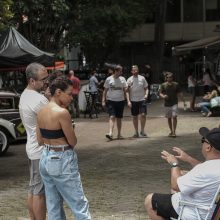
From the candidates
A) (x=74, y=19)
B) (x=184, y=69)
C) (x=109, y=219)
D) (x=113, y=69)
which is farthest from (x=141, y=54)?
(x=109, y=219)

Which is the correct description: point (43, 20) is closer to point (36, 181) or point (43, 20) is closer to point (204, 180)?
point (36, 181)

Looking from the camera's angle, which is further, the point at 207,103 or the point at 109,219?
the point at 207,103

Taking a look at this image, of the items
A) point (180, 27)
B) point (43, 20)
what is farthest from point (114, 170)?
point (180, 27)

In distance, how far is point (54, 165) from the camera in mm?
5438

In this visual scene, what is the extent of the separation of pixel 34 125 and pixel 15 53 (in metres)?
5.12

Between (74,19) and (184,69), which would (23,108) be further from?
(184,69)

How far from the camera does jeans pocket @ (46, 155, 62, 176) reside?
17.8 ft

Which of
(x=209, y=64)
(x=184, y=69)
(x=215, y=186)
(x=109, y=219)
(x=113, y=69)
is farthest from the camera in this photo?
(x=184, y=69)

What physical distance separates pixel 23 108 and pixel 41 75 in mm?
403

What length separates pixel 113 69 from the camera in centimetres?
1439

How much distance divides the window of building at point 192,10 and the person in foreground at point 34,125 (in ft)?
141

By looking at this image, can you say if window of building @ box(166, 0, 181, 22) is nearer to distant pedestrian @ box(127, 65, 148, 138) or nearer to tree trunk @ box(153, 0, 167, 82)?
tree trunk @ box(153, 0, 167, 82)

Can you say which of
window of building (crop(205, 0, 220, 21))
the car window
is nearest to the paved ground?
the car window

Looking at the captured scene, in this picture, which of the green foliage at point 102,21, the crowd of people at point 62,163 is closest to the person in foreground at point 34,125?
the crowd of people at point 62,163
